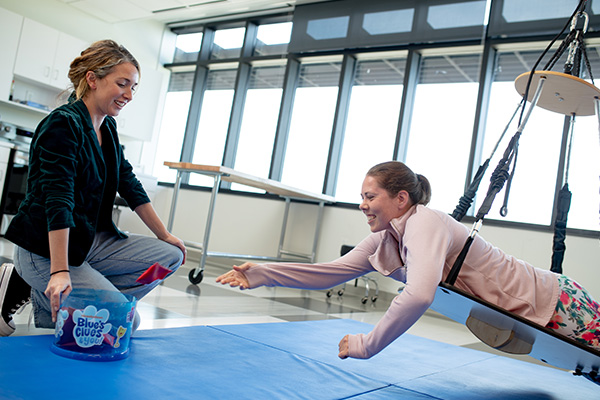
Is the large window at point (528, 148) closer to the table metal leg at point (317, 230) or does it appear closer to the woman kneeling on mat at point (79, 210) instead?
the table metal leg at point (317, 230)

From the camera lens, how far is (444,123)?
202 inches

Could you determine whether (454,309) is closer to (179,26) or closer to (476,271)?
(476,271)

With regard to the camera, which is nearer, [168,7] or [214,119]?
[168,7]

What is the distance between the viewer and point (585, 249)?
13.3ft

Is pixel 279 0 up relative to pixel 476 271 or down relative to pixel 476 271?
up

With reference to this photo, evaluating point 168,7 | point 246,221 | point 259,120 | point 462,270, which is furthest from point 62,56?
point 462,270

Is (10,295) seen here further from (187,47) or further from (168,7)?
(187,47)

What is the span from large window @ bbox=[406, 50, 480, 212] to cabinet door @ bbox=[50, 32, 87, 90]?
150 inches

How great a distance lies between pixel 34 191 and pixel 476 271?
1.36 meters

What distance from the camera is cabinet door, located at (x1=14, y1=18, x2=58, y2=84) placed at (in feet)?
18.2

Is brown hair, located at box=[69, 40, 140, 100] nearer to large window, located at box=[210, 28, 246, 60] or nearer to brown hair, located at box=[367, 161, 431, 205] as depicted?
brown hair, located at box=[367, 161, 431, 205]

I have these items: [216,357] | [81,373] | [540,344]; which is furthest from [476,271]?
[81,373]

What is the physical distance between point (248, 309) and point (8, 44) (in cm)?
411

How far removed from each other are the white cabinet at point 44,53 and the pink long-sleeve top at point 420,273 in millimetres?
4997
